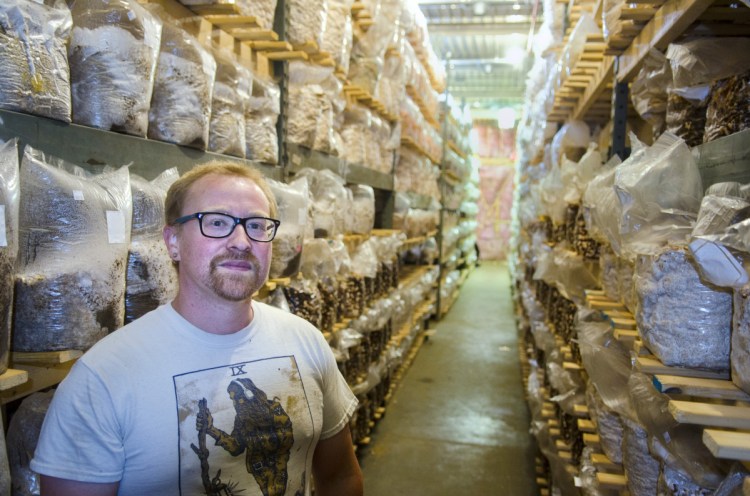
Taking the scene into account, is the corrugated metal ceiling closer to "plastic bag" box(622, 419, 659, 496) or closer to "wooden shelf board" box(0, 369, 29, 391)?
"plastic bag" box(622, 419, 659, 496)

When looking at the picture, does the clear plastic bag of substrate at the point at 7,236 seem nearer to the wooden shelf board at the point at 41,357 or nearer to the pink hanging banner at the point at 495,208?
the wooden shelf board at the point at 41,357

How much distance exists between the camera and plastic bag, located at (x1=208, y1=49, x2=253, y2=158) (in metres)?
2.18

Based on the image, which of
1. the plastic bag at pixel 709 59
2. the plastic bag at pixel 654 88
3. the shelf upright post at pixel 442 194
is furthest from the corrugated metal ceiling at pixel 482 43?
the plastic bag at pixel 709 59

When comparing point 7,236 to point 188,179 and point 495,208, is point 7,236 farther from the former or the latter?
point 495,208

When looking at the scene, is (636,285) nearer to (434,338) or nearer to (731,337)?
(731,337)

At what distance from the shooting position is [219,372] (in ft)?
4.12

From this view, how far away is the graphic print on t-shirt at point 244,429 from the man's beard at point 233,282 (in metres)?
0.17

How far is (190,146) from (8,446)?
1.16 metres

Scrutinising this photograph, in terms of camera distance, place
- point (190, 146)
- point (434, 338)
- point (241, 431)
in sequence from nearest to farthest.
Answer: point (241, 431) < point (190, 146) < point (434, 338)

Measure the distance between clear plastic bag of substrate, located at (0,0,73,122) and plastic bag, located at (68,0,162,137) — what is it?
12 cm

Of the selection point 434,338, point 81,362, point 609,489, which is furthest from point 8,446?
point 434,338

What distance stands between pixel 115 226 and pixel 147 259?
17cm

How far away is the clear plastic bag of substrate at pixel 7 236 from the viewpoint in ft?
3.70

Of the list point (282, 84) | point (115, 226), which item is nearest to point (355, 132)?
point (282, 84)
